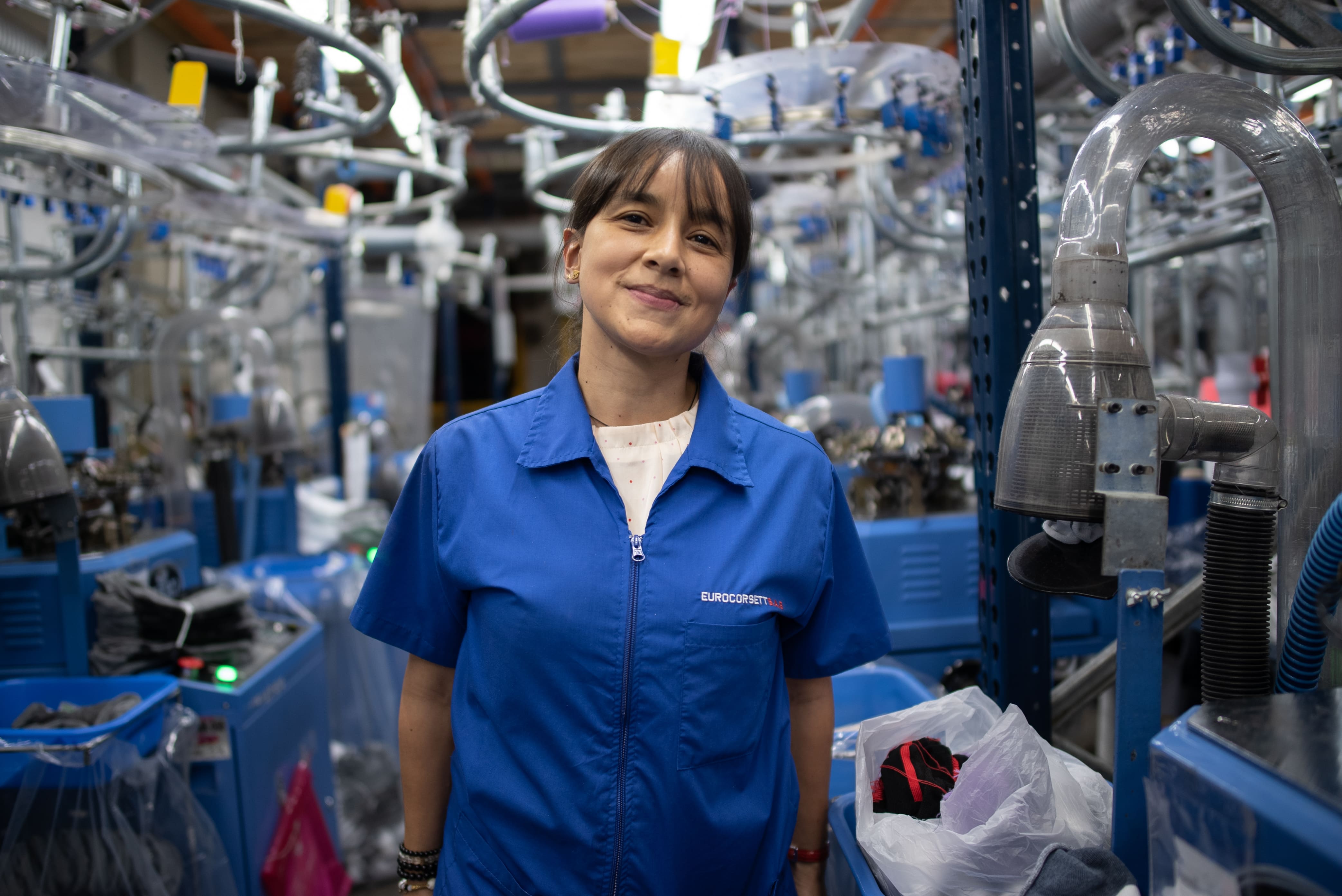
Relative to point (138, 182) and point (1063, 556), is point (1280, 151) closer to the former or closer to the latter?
point (1063, 556)

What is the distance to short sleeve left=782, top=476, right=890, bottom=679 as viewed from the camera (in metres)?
1.09

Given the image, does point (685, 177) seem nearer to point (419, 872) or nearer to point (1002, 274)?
point (1002, 274)

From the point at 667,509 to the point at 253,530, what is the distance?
3594 millimetres

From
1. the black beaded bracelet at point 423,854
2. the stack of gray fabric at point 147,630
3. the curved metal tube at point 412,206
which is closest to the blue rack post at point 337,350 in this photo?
the curved metal tube at point 412,206

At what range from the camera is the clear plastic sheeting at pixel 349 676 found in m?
2.96

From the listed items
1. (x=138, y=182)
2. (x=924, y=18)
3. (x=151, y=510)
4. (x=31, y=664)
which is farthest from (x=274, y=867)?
(x=924, y=18)

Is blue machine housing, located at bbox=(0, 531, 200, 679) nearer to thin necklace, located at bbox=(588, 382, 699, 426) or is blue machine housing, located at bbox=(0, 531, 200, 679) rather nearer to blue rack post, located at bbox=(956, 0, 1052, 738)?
thin necklace, located at bbox=(588, 382, 699, 426)

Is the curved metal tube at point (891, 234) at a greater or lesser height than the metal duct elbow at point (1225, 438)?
greater

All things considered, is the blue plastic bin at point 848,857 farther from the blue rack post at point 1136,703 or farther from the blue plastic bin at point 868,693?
the blue plastic bin at point 868,693

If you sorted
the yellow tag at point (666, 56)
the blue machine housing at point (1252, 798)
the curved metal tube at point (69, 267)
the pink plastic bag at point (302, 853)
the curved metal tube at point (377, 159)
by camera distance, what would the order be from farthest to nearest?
the curved metal tube at point (377, 159), the curved metal tube at point (69, 267), the pink plastic bag at point (302, 853), the yellow tag at point (666, 56), the blue machine housing at point (1252, 798)

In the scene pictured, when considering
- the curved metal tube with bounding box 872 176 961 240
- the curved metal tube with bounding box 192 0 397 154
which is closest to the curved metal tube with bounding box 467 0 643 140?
the curved metal tube with bounding box 192 0 397 154

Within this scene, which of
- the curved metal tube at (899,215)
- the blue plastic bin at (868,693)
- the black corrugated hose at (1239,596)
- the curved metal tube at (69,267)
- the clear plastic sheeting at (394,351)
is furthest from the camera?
the clear plastic sheeting at (394,351)

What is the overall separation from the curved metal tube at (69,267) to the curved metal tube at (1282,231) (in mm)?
2755

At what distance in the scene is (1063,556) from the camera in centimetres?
85
